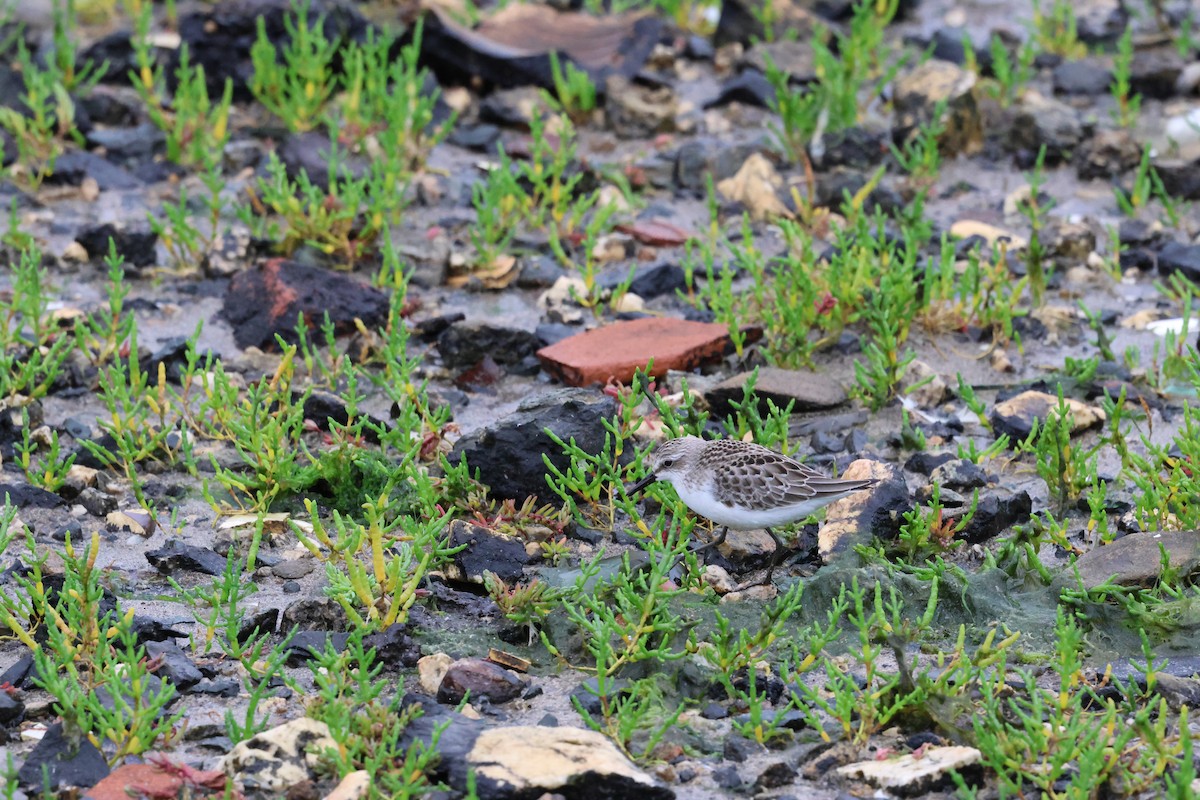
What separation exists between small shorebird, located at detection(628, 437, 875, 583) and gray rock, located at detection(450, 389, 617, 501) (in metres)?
0.43

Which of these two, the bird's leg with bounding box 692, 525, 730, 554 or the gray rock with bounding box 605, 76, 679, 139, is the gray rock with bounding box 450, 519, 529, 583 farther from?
the gray rock with bounding box 605, 76, 679, 139

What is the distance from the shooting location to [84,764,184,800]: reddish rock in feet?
12.6

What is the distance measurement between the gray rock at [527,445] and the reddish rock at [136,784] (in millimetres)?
1848

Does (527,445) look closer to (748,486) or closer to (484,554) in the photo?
(484,554)

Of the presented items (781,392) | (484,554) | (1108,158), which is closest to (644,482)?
(484,554)

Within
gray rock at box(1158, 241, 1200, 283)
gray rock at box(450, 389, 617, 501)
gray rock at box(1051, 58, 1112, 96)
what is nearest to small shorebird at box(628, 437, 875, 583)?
gray rock at box(450, 389, 617, 501)

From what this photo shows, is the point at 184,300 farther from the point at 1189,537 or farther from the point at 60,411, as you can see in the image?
the point at 1189,537

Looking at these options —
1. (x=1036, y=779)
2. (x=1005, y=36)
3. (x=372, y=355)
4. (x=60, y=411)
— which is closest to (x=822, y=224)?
(x=372, y=355)

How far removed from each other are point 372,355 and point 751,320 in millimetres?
1761

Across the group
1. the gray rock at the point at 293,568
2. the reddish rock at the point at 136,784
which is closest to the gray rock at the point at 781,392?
the gray rock at the point at 293,568

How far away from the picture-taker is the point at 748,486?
4.97 metres

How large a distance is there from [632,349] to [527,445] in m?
1.20

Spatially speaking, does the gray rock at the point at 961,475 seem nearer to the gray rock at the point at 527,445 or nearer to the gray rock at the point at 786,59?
the gray rock at the point at 527,445

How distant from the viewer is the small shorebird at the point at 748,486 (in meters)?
4.98
